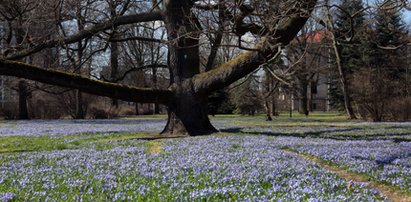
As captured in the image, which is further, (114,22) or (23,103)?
(23,103)

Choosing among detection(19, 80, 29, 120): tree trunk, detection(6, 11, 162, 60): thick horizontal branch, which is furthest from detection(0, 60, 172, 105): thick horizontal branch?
detection(19, 80, 29, 120): tree trunk

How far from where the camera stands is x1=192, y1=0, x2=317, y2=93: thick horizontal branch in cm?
1255

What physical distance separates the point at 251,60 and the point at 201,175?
7862mm

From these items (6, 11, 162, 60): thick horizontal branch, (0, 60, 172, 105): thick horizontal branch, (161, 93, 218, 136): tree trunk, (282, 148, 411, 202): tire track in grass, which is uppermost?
(6, 11, 162, 60): thick horizontal branch

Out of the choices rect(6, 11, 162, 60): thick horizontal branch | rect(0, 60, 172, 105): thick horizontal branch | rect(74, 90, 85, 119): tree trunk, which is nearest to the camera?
rect(0, 60, 172, 105): thick horizontal branch

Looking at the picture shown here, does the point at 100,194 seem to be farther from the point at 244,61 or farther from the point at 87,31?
the point at 87,31

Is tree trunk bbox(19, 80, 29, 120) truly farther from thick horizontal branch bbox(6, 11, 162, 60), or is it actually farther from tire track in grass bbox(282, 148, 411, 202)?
tire track in grass bbox(282, 148, 411, 202)

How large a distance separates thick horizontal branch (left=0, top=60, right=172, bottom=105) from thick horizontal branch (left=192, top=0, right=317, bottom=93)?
1.38 metres

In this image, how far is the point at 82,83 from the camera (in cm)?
1319

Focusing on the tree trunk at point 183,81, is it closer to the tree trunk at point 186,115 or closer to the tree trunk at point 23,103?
the tree trunk at point 186,115

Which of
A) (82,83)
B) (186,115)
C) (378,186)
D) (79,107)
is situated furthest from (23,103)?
(378,186)

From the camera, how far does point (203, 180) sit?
5402 millimetres

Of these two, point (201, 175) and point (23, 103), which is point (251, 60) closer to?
point (201, 175)

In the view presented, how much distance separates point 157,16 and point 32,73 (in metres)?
5.19
